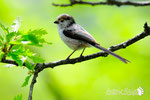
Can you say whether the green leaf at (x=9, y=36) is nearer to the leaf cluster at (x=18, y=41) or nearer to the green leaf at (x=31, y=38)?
the leaf cluster at (x=18, y=41)

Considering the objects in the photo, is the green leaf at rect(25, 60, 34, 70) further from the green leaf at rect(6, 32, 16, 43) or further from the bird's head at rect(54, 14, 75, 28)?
the bird's head at rect(54, 14, 75, 28)

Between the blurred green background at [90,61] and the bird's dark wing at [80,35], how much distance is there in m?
1.86

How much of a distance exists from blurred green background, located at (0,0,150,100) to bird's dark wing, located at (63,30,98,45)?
1.86 m

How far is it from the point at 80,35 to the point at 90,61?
2349mm

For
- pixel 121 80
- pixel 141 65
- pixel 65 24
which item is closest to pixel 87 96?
pixel 121 80

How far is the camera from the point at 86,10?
27.6 ft

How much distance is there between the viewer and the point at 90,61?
7547mm

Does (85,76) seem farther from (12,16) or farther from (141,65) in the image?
(12,16)

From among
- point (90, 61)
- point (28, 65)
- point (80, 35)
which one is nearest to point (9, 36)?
point (28, 65)

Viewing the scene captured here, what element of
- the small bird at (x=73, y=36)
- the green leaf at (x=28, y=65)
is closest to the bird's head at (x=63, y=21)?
the small bird at (x=73, y=36)

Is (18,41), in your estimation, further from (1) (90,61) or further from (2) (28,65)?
(1) (90,61)

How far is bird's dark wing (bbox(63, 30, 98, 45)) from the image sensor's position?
5068 millimetres

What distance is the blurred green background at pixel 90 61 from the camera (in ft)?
23.2

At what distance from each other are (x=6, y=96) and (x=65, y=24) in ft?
13.0
